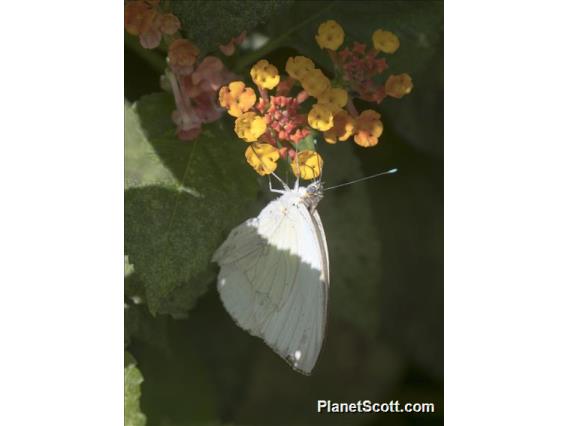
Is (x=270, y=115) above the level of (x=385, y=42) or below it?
below

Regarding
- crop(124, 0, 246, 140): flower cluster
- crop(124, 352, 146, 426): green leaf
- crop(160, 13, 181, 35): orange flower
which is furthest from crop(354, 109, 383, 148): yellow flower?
crop(124, 352, 146, 426): green leaf

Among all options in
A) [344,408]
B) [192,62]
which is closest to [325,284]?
[344,408]

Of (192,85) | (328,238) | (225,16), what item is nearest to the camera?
(225,16)

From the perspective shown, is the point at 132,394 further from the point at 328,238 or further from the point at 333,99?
the point at 333,99

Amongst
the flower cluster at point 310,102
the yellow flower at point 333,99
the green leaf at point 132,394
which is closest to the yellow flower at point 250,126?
the flower cluster at point 310,102

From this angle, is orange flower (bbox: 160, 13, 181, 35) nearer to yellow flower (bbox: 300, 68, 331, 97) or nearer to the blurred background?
the blurred background

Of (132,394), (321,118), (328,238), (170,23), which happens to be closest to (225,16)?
(170,23)

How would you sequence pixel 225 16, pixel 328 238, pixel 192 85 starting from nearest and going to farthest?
pixel 225 16 → pixel 192 85 → pixel 328 238
